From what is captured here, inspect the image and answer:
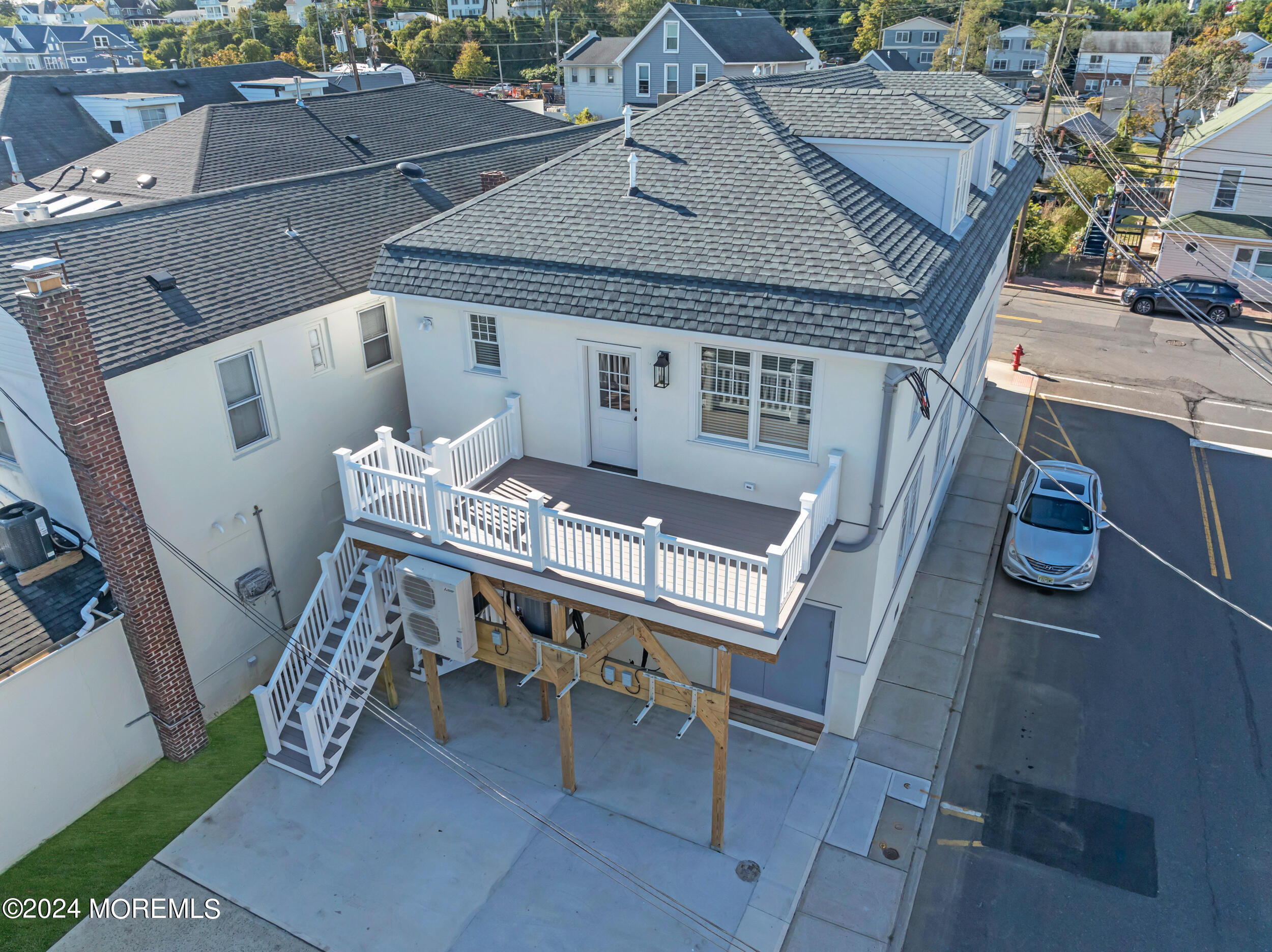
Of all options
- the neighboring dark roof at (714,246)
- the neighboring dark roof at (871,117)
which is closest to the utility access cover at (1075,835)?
the neighboring dark roof at (714,246)

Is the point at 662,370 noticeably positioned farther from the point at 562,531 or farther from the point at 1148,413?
the point at 1148,413

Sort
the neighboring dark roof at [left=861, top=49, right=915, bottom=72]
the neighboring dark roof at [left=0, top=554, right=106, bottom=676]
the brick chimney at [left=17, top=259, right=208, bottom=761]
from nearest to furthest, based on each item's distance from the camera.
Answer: the brick chimney at [left=17, top=259, right=208, bottom=761], the neighboring dark roof at [left=0, top=554, right=106, bottom=676], the neighboring dark roof at [left=861, top=49, right=915, bottom=72]

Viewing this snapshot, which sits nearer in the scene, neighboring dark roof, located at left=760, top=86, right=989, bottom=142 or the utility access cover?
the utility access cover

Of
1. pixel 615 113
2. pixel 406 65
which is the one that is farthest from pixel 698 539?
pixel 406 65

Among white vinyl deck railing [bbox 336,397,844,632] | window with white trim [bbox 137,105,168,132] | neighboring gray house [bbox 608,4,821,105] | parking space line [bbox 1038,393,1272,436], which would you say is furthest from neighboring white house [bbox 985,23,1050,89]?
white vinyl deck railing [bbox 336,397,844,632]

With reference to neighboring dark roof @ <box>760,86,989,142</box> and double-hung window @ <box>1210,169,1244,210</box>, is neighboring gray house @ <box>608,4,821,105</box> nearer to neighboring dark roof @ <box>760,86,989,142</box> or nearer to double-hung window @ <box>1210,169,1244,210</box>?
double-hung window @ <box>1210,169,1244,210</box>

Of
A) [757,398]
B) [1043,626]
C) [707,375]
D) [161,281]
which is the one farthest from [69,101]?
[1043,626]
